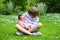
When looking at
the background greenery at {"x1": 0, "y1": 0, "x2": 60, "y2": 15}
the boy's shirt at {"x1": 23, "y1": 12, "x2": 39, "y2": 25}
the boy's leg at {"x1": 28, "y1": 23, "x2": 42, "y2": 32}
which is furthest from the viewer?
the background greenery at {"x1": 0, "y1": 0, "x2": 60, "y2": 15}

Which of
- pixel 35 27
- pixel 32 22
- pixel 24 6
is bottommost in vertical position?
pixel 24 6

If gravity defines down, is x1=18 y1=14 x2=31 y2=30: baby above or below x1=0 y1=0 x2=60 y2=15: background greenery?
above

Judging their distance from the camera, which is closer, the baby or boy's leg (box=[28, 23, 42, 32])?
boy's leg (box=[28, 23, 42, 32])

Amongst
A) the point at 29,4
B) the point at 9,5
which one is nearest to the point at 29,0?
the point at 29,4

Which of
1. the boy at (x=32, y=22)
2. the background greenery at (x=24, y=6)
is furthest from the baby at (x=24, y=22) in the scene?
the background greenery at (x=24, y=6)

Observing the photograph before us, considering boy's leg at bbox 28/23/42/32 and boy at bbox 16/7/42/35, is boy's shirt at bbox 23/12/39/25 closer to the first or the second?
boy at bbox 16/7/42/35

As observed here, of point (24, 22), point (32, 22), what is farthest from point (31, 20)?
point (24, 22)

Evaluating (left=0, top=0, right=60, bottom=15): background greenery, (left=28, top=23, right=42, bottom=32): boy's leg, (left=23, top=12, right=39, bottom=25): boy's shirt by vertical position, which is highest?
(left=23, top=12, right=39, bottom=25): boy's shirt

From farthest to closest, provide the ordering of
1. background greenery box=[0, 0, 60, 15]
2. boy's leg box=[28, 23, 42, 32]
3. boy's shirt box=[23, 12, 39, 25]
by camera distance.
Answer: background greenery box=[0, 0, 60, 15], boy's shirt box=[23, 12, 39, 25], boy's leg box=[28, 23, 42, 32]

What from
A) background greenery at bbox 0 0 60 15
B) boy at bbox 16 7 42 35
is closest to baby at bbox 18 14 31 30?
boy at bbox 16 7 42 35

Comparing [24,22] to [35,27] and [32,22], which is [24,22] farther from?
[35,27]

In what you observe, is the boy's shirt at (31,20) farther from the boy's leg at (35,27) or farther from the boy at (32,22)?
the boy's leg at (35,27)

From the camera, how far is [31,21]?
811 centimetres

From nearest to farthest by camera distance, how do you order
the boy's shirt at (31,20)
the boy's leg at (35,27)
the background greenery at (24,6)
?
the boy's leg at (35,27)
the boy's shirt at (31,20)
the background greenery at (24,6)
